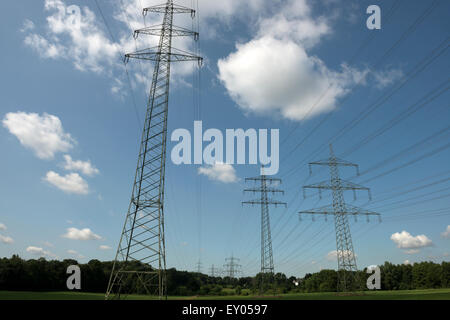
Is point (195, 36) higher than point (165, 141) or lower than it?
higher

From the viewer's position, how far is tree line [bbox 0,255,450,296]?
7538 cm

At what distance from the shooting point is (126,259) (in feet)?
75.0

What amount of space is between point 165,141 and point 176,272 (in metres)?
110

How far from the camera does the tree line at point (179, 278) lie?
75.4 metres

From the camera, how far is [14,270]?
74.5 meters

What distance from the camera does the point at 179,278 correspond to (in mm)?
119938
